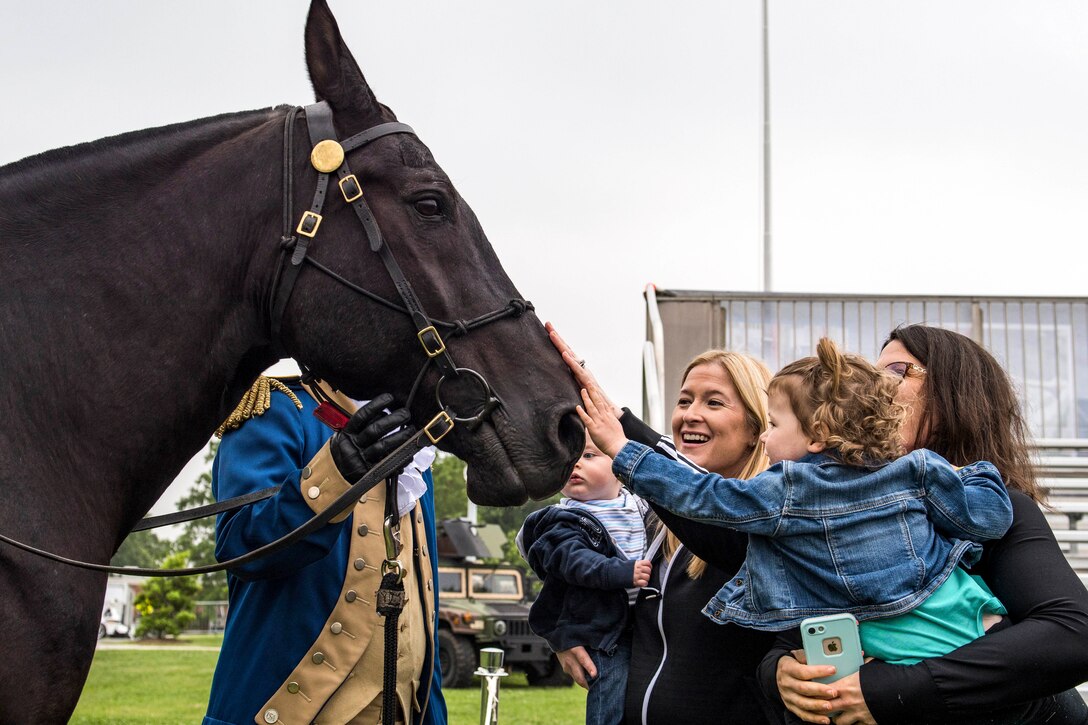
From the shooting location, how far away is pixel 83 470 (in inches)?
88.5

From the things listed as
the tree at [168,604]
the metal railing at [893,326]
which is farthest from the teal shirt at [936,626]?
the tree at [168,604]

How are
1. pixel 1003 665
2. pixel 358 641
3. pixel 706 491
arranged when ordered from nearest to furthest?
pixel 1003 665
pixel 706 491
pixel 358 641

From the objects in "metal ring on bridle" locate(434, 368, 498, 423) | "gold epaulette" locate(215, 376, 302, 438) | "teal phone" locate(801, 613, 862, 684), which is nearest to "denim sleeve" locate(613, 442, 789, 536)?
"teal phone" locate(801, 613, 862, 684)

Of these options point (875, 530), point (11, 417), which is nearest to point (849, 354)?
point (875, 530)

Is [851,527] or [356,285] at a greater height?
[356,285]

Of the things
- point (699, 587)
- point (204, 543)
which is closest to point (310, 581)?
point (699, 587)

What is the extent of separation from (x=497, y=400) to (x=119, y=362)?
2.79ft

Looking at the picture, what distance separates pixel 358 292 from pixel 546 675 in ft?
53.1

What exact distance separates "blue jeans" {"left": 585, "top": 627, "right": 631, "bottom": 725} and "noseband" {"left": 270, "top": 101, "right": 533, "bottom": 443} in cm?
96

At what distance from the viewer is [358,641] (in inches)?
108

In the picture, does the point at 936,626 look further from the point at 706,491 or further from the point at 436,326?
the point at 436,326

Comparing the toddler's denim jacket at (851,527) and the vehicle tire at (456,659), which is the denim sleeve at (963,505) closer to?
the toddler's denim jacket at (851,527)

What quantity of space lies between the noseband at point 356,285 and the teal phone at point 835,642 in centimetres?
86

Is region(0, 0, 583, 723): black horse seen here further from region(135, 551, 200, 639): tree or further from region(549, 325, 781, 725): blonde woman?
region(135, 551, 200, 639): tree
